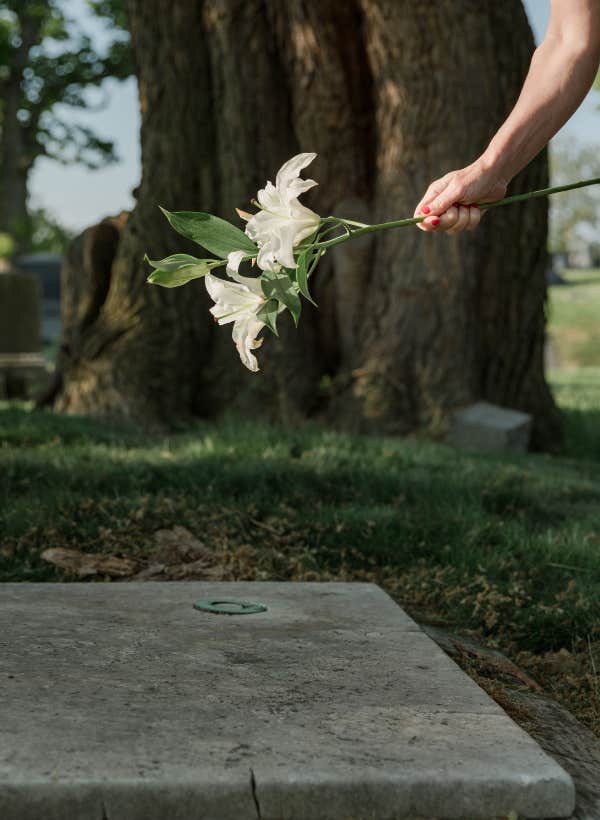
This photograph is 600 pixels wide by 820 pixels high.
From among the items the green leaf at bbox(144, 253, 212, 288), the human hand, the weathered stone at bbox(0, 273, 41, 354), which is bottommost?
the weathered stone at bbox(0, 273, 41, 354)

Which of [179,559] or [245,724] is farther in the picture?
[179,559]

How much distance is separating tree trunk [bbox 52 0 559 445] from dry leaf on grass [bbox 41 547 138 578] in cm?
242

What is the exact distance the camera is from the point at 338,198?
658 cm

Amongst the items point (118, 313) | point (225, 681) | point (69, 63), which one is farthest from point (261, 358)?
point (69, 63)

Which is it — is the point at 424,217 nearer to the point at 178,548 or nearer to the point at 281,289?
the point at 281,289

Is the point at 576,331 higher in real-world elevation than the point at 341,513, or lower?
lower

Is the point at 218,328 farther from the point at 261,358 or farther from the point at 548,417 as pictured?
the point at 548,417

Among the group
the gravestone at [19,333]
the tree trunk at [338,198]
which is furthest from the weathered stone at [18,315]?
the tree trunk at [338,198]

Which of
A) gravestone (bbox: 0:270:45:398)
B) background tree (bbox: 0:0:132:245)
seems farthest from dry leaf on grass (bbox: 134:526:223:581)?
background tree (bbox: 0:0:132:245)

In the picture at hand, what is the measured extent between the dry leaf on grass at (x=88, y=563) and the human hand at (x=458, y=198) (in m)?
2.03

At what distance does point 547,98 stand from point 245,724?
1.33 m

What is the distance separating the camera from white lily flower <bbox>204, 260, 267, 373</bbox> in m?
1.98

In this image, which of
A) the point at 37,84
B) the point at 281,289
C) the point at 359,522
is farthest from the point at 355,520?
the point at 37,84

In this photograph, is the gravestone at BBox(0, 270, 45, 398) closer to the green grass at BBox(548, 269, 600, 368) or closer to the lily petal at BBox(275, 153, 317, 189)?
the lily petal at BBox(275, 153, 317, 189)
